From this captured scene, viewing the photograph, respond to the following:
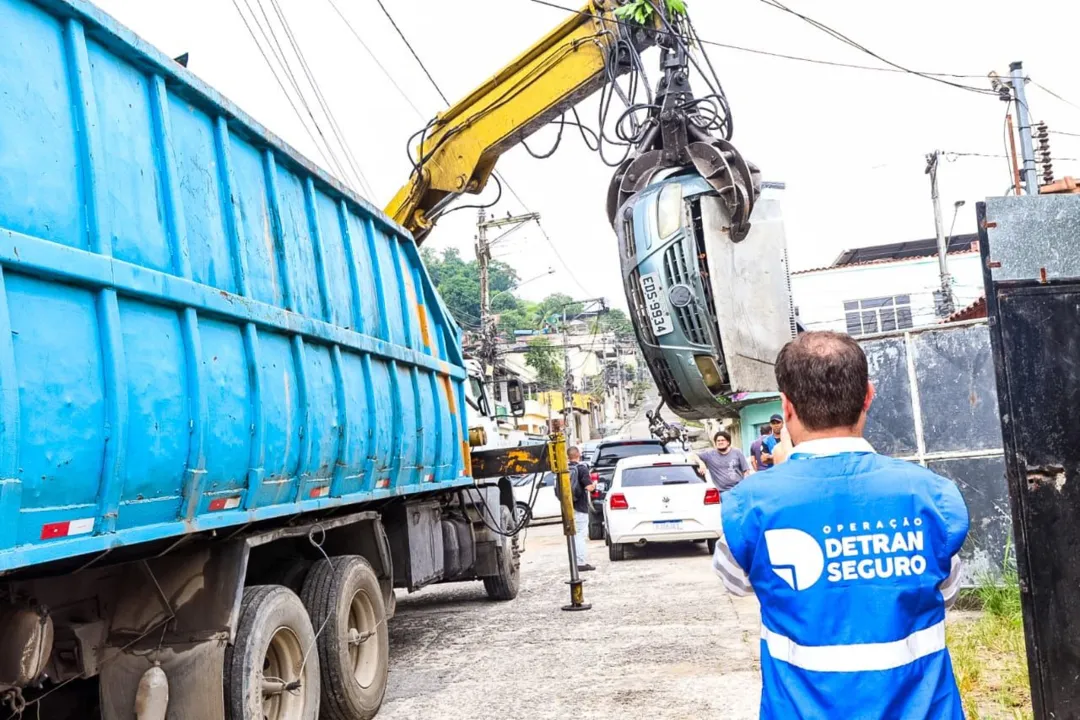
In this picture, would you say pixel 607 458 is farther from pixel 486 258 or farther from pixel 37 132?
pixel 486 258

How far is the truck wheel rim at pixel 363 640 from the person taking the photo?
6098 millimetres

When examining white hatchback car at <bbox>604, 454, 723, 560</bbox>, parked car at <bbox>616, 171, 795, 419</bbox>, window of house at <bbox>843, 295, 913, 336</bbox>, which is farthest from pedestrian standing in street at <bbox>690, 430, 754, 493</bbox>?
window of house at <bbox>843, 295, 913, 336</bbox>

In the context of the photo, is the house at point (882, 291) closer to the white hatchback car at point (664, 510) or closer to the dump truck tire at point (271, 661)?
the white hatchback car at point (664, 510)

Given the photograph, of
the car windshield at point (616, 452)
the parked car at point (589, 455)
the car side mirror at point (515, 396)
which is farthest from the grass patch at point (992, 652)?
the parked car at point (589, 455)

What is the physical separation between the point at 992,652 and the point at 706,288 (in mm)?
3018

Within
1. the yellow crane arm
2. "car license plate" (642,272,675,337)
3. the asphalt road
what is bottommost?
the asphalt road

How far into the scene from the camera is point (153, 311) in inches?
151

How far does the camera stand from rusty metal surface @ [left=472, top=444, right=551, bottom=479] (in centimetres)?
953

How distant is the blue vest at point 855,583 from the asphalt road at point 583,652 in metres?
3.58

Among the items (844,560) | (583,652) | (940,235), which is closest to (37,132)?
(844,560)

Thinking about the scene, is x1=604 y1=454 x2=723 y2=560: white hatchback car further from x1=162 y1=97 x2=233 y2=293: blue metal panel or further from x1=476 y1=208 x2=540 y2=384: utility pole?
x1=476 y1=208 x2=540 y2=384: utility pole

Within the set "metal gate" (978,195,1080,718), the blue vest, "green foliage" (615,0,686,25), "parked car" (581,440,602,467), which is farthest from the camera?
"parked car" (581,440,602,467)

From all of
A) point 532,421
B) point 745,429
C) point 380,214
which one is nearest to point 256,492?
point 380,214

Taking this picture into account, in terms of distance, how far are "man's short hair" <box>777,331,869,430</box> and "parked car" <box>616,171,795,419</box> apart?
5124mm
